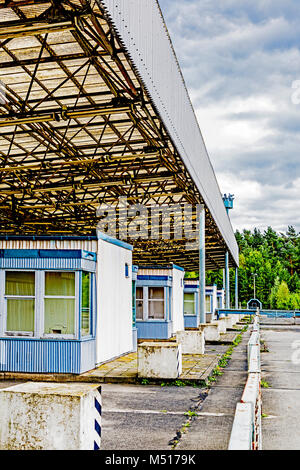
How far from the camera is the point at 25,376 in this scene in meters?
12.1

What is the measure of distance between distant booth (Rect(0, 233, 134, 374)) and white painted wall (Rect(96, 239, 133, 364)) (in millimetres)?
438

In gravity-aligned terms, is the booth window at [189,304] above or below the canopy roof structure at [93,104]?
below

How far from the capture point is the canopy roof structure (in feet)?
30.8

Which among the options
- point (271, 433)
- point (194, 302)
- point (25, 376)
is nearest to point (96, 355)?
point (25, 376)

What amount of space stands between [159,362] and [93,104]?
23.6 feet

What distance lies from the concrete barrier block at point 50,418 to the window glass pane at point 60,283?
24.3 ft

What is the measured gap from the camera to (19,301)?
12.7 metres

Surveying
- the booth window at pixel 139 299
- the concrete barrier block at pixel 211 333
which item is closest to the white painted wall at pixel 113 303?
the booth window at pixel 139 299

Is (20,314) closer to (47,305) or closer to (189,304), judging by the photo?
(47,305)

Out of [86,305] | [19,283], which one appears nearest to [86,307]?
[86,305]

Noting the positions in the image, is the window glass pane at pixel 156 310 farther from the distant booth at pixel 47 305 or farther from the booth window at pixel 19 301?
the booth window at pixel 19 301

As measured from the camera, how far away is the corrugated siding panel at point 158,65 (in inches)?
357

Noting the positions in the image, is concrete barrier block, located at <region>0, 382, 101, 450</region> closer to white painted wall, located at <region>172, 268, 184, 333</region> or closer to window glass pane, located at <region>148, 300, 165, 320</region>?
window glass pane, located at <region>148, 300, 165, 320</region>
